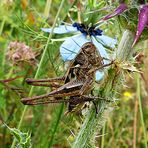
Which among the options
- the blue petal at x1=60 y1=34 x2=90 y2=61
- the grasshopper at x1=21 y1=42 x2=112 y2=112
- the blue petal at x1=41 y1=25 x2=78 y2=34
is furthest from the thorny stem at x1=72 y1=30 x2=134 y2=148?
the blue petal at x1=41 y1=25 x2=78 y2=34

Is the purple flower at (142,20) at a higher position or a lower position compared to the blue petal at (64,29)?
higher

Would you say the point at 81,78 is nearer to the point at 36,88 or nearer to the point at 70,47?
the point at 70,47

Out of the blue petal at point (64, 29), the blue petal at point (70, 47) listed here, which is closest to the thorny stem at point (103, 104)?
the blue petal at point (70, 47)

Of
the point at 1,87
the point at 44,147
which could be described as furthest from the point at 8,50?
the point at 44,147

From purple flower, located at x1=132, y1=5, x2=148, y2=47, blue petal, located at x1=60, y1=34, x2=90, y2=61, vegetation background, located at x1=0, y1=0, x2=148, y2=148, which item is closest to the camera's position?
purple flower, located at x1=132, y1=5, x2=148, y2=47

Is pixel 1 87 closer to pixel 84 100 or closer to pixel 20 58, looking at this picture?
pixel 20 58

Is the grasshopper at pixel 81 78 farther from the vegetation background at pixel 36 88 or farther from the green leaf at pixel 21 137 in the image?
the vegetation background at pixel 36 88

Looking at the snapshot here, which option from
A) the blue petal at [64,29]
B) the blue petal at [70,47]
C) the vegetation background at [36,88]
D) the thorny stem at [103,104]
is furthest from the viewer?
the vegetation background at [36,88]

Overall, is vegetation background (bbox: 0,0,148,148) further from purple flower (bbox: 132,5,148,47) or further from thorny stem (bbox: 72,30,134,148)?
purple flower (bbox: 132,5,148,47)

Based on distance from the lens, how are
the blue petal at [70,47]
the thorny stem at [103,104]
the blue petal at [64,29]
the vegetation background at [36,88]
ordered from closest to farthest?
the thorny stem at [103,104] < the blue petal at [70,47] < the blue petal at [64,29] < the vegetation background at [36,88]
